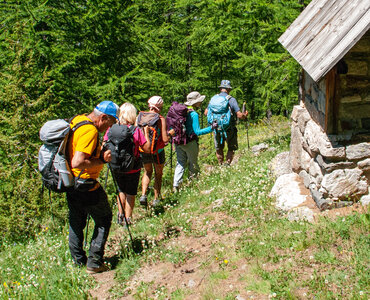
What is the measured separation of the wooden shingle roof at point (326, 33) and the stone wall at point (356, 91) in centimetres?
34

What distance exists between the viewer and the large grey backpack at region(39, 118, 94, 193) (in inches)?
163

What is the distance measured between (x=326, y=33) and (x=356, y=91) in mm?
884

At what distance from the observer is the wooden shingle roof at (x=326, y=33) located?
13.6 ft

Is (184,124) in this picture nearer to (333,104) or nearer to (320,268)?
(333,104)

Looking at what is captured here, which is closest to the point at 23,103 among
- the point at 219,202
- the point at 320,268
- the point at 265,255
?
the point at 219,202

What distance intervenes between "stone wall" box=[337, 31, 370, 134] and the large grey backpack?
10.9 feet

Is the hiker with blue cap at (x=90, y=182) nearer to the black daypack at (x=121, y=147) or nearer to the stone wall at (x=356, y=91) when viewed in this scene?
the black daypack at (x=121, y=147)

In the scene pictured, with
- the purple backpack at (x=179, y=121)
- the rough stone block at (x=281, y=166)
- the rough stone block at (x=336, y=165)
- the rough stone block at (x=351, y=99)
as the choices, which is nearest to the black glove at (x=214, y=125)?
the purple backpack at (x=179, y=121)

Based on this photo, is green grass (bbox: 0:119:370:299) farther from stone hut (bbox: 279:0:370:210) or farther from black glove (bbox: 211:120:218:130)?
black glove (bbox: 211:120:218:130)

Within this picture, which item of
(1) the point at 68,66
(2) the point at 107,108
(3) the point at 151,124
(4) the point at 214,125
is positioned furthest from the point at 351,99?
(1) the point at 68,66

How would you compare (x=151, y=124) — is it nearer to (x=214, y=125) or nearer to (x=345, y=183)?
(x=214, y=125)

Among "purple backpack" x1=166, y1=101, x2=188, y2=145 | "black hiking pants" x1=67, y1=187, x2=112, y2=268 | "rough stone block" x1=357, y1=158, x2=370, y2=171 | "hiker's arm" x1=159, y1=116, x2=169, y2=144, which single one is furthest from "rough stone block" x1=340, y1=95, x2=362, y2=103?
"black hiking pants" x1=67, y1=187, x2=112, y2=268

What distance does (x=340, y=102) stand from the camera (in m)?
4.66

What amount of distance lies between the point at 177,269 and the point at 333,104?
2997 millimetres
